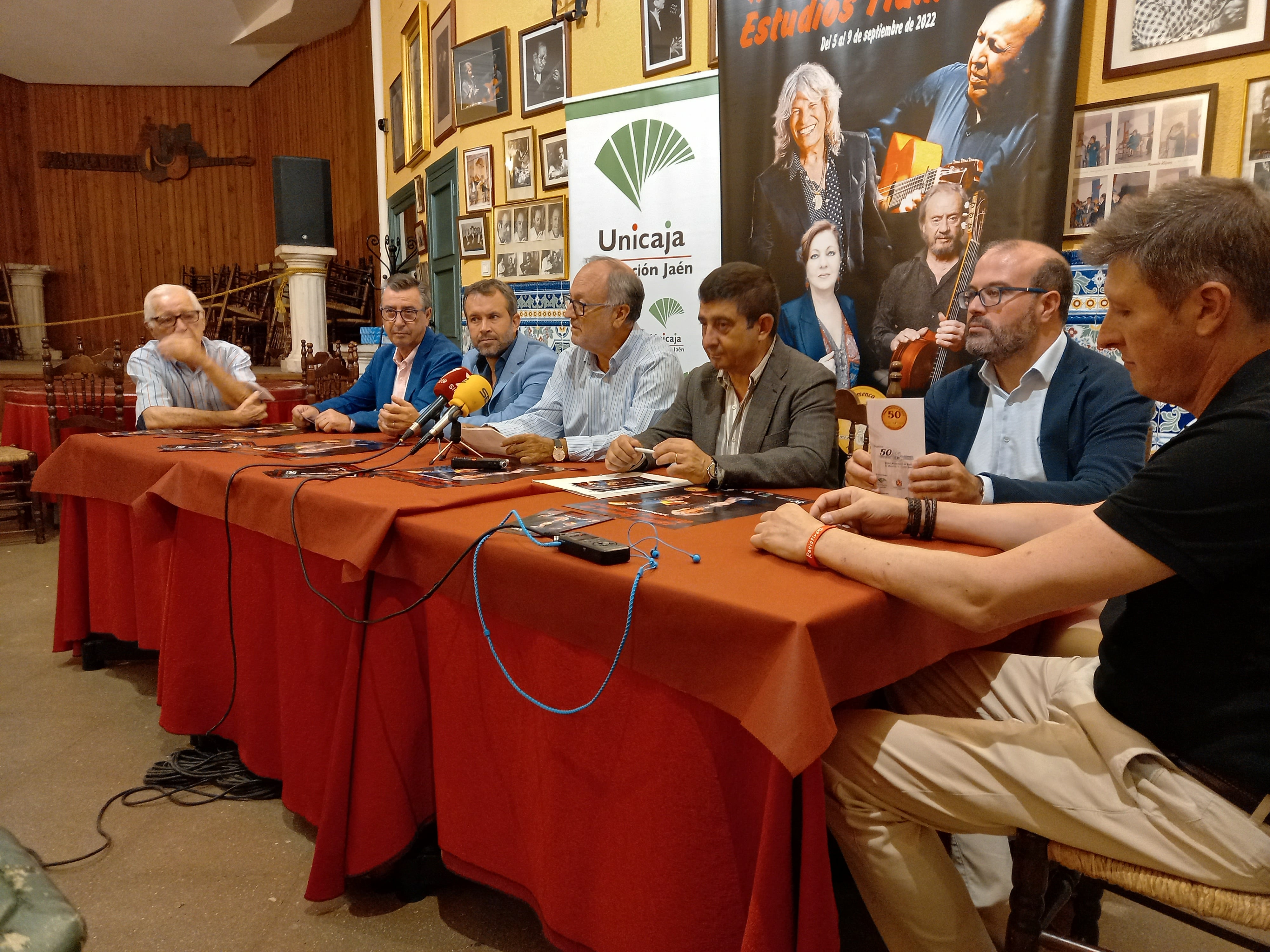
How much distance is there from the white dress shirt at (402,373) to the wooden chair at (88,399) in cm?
224

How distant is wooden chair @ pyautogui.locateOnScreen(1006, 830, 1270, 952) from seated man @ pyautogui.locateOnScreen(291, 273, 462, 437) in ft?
9.10

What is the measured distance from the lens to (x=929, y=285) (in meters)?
2.83

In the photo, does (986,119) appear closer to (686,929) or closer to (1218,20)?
(1218,20)

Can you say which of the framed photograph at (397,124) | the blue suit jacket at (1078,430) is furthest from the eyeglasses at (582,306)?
the framed photograph at (397,124)

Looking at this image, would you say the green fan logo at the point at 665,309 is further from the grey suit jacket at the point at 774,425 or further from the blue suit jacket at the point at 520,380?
the grey suit jacket at the point at 774,425

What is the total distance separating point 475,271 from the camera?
5.53 m

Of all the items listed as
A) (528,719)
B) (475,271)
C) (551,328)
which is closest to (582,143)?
(551,328)

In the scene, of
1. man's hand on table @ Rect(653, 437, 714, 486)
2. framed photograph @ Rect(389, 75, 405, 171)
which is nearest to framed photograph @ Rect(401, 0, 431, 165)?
framed photograph @ Rect(389, 75, 405, 171)

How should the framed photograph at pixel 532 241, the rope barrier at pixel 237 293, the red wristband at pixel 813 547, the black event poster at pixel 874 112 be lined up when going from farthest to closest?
1. the rope barrier at pixel 237 293
2. the framed photograph at pixel 532 241
3. the black event poster at pixel 874 112
4. the red wristband at pixel 813 547

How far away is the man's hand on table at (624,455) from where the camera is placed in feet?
7.06

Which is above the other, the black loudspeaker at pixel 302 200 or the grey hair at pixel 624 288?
the black loudspeaker at pixel 302 200

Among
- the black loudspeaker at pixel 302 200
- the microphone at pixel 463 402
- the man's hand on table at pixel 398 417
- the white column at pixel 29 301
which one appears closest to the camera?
the microphone at pixel 463 402

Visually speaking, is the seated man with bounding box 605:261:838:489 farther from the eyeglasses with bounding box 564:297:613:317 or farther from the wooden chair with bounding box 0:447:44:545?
the wooden chair with bounding box 0:447:44:545

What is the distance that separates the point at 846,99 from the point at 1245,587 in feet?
8.31
